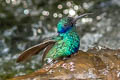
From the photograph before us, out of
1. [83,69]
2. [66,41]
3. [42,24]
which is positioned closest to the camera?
[83,69]

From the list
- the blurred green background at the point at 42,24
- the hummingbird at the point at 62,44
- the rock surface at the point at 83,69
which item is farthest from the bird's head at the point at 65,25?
the blurred green background at the point at 42,24

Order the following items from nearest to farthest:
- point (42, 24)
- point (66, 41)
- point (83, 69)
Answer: point (83, 69)
point (66, 41)
point (42, 24)

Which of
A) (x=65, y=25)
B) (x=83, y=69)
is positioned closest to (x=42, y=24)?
(x=65, y=25)

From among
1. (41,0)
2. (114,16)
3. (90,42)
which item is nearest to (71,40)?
(90,42)

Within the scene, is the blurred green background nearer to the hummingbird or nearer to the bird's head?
the hummingbird

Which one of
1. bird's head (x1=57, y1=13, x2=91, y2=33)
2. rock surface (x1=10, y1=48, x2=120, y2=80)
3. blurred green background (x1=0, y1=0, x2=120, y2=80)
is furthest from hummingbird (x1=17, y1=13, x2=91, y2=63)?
blurred green background (x1=0, y1=0, x2=120, y2=80)

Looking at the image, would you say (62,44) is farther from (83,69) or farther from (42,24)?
(42,24)
